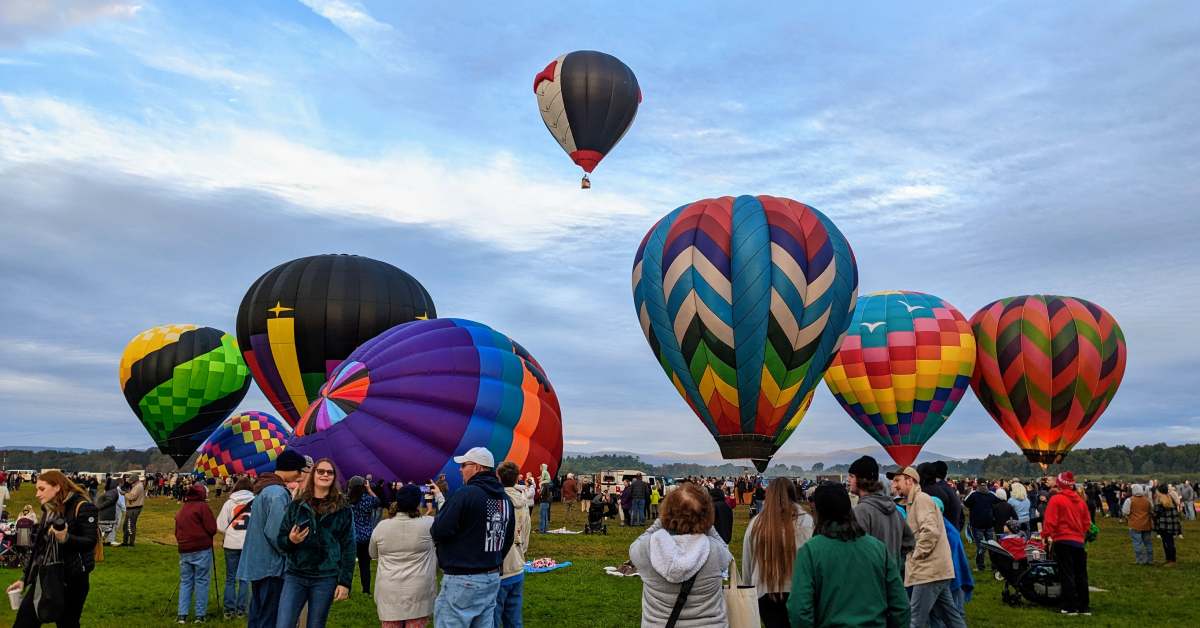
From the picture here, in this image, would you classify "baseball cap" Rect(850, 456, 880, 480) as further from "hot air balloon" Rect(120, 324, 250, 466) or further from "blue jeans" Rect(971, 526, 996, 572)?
"hot air balloon" Rect(120, 324, 250, 466)

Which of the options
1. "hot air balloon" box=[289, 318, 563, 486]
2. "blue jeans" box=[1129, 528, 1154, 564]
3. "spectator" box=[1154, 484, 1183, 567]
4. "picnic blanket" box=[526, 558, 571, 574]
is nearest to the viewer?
"picnic blanket" box=[526, 558, 571, 574]

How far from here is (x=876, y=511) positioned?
22.0 ft

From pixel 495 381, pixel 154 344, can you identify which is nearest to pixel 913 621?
pixel 495 381

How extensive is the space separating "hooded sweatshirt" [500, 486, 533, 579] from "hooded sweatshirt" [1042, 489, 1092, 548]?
629 cm

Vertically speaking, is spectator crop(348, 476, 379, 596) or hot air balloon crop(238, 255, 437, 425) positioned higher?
hot air balloon crop(238, 255, 437, 425)

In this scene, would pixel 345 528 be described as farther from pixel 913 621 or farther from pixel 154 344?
pixel 154 344

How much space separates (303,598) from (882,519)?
4.05 metres

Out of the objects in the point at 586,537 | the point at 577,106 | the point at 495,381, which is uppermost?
the point at 577,106

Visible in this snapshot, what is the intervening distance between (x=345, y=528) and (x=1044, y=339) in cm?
3258

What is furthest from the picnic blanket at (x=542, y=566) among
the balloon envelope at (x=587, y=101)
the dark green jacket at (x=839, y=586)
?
the balloon envelope at (x=587, y=101)

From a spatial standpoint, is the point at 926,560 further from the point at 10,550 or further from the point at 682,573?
the point at 10,550

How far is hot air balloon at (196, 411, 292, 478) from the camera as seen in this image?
39.3 m

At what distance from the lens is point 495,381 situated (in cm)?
2147

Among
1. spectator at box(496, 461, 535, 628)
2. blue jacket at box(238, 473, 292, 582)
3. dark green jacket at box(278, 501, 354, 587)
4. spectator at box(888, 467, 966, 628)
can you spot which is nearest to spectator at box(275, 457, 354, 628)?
dark green jacket at box(278, 501, 354, 587)
